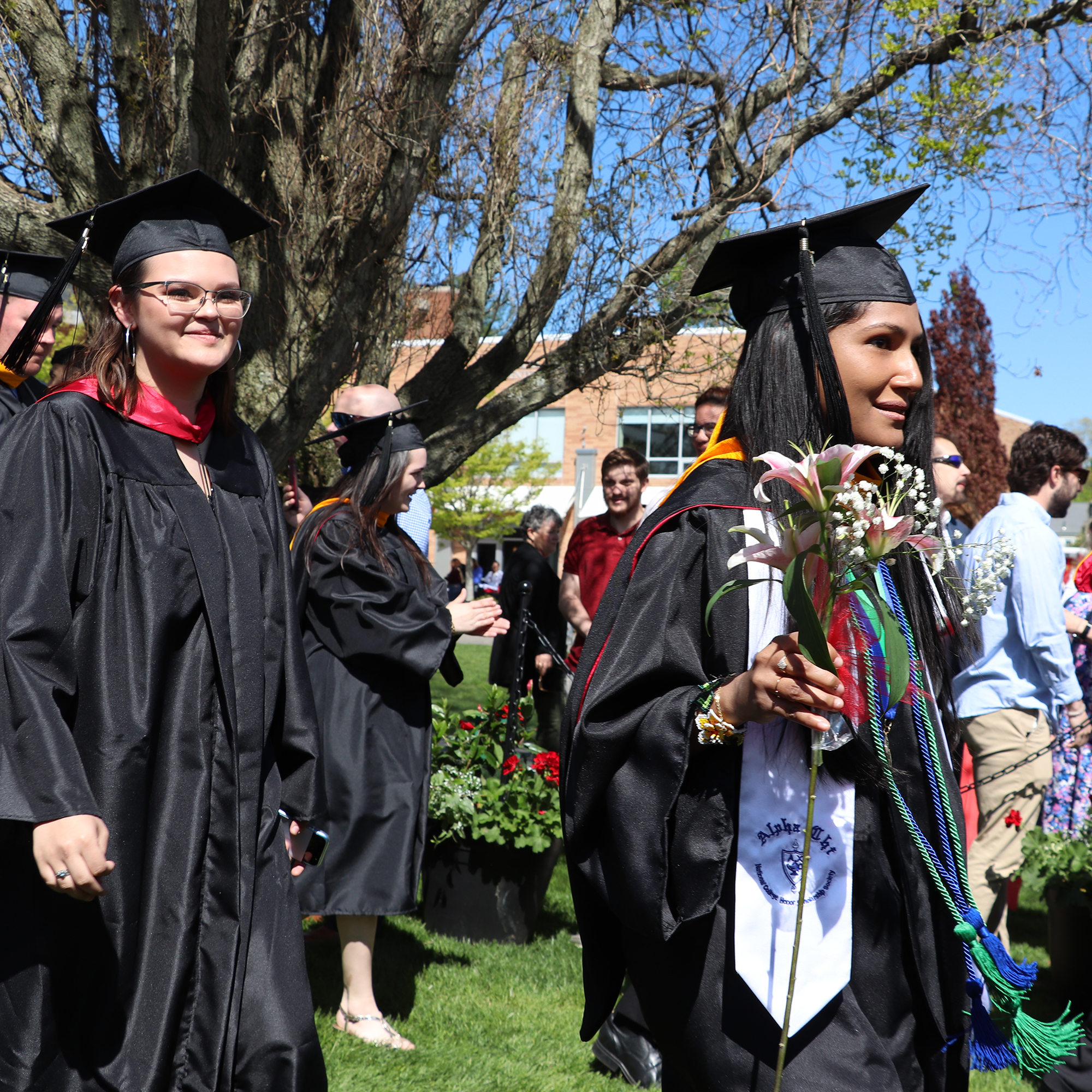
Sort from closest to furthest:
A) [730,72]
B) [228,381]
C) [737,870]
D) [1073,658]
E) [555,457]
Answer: [737,870] → [228,381] → [1073,658] → [730,72] → [555,457]

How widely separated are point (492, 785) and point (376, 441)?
1.79 m

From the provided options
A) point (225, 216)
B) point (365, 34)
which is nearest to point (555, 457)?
point (365, 34)

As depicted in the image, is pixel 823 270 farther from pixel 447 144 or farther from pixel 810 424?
pixel 447 144

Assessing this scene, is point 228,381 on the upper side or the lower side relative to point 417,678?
upper

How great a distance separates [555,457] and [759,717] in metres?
36.5

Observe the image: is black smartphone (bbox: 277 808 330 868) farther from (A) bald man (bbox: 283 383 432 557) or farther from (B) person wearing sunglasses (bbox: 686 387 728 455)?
(B) person wearing sunglasses (bbox: 686 387 728 455)

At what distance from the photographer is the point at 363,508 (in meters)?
4.23

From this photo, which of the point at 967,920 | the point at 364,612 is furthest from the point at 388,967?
the point at 967,920

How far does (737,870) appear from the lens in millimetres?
1739

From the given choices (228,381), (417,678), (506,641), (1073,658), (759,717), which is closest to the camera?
(759,717)

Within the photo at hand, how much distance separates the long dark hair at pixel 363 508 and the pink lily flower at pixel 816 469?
275 centimetres

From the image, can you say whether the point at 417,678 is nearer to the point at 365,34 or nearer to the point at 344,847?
the point at 344,847

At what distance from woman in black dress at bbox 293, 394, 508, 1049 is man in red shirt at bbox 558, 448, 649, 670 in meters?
2.48

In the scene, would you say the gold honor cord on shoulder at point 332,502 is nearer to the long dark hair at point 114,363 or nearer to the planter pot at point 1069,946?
the long dark hair at point 114,363
